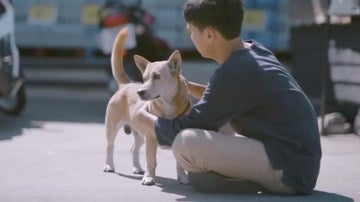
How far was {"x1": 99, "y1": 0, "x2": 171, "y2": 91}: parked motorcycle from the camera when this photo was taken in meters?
9.80

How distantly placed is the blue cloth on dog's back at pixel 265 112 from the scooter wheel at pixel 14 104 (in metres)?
4.04

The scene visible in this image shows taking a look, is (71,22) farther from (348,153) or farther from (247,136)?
(247,136)

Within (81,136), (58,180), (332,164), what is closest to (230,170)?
(58,180)

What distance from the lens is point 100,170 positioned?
5543mm

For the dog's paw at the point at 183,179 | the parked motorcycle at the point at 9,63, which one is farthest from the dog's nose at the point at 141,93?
the parked motorcycle at the point at 9,63

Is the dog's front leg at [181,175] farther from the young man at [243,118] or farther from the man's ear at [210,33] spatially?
the man's ear at [210,33]

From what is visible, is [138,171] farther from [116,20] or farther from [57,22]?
[57,22]

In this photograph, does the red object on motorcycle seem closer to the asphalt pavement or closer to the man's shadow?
the asphalt pavement

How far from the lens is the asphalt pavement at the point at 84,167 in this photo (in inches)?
184

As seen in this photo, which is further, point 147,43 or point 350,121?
point 147,43

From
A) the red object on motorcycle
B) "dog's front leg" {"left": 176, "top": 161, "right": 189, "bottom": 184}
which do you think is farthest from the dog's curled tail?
the red object on motorcycle

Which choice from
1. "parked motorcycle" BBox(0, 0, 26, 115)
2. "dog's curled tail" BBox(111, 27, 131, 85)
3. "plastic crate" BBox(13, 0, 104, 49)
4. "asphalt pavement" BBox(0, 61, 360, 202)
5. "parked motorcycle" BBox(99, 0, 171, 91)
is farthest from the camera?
"plastic crate" BBox(13, 0, 104, 49)

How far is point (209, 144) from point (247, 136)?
27cm

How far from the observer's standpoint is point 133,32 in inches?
387
